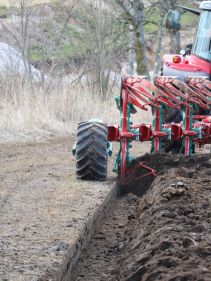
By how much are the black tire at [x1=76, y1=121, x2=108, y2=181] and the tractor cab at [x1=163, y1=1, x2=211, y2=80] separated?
2109 mm

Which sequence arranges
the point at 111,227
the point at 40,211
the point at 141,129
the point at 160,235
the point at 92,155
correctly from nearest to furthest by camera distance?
1. the point at 160,235
2. the point at 40,211
3. the point at 111,227
4. the point at 92,155
5. the point at 141,129

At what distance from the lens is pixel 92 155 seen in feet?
27.5

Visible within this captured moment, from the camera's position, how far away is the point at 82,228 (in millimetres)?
5980

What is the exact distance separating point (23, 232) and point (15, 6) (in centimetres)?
1134

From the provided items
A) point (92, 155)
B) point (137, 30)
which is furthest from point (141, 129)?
point (137, 30)

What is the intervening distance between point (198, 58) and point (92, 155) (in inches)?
110

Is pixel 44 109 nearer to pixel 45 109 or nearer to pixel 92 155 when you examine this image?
pixel 45 109

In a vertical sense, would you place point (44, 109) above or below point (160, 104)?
below

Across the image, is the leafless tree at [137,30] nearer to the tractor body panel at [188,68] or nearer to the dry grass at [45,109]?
A: the dry grass at [45,109]

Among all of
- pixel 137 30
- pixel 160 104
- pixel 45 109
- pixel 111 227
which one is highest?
pixel 160 104

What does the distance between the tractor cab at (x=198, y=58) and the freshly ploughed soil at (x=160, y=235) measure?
207 cm

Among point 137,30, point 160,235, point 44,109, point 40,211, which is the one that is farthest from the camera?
point 137,30

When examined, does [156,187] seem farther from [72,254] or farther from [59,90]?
[59,90]

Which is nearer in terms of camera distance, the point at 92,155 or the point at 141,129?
the point at 92,155
